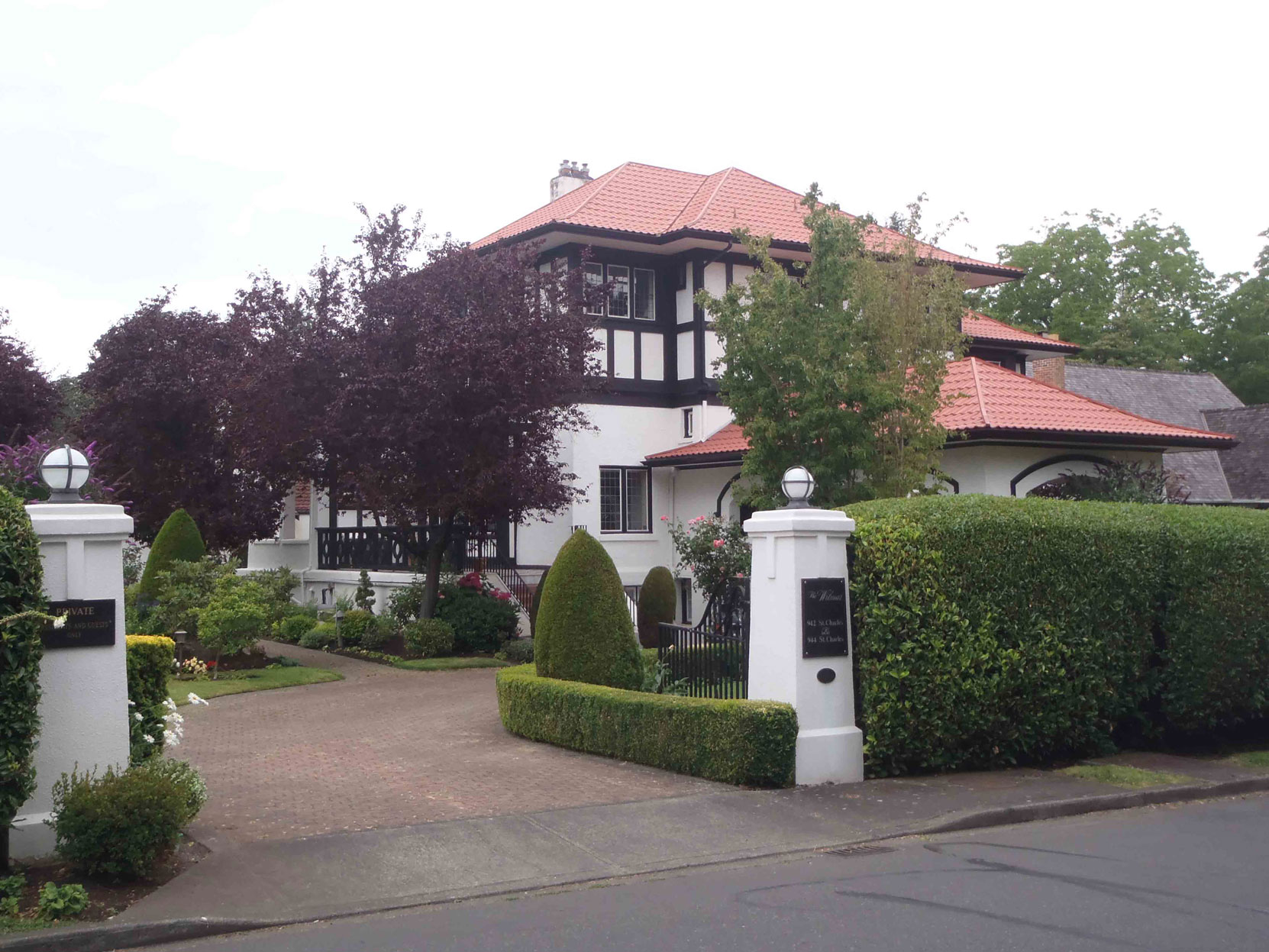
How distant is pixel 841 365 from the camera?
50.1 feet

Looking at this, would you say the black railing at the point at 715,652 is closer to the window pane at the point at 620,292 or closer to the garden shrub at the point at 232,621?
the garden shrub at the point at 232,621

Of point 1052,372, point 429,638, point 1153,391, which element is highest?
point 1052,372

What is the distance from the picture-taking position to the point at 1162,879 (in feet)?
24.1

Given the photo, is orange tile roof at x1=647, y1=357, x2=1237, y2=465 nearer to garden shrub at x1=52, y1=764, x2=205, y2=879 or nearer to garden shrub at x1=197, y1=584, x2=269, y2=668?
garden shrub at x1=197, y1=584, x2=269, y2=668

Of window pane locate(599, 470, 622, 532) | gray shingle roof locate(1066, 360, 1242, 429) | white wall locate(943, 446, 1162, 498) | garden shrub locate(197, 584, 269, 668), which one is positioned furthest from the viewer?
gray shingle roof locate(1066, 360, 1242, 429)

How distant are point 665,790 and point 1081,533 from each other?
4445 mm

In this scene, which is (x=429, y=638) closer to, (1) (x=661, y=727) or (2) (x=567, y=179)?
(1) (x=661, y=727)

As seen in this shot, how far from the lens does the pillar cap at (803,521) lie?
10.1 metres

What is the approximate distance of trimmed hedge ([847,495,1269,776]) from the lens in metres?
10.2

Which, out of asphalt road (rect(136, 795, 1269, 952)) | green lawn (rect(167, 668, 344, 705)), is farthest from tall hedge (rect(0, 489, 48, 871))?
green lawn (rect(167, 668, 344, 705))

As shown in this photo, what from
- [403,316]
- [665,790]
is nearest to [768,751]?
[665,790]

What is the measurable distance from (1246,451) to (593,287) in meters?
20.9

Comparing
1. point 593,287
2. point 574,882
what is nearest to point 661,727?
point 574,882

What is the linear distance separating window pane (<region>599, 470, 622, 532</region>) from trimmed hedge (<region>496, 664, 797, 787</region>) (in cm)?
1223
